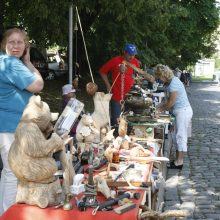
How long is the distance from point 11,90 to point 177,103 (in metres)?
3.70

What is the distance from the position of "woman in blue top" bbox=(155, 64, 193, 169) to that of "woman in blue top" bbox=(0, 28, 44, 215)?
3.33 m

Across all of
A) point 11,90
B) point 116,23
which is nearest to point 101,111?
point 11,90

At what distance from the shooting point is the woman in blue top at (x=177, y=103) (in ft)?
22.5

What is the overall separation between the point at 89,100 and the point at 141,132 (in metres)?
11.1

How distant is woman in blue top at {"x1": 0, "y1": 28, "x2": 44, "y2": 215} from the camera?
3.65 metres

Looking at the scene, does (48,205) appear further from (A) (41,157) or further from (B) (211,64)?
(B) (211,64)

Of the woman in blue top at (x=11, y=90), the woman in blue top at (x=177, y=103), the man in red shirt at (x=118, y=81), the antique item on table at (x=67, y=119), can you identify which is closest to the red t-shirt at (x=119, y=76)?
the man in red shirt at (x=118, y=81)

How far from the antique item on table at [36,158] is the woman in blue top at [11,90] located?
1.98 ft

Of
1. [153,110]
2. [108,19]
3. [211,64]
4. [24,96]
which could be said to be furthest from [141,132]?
[211,64]

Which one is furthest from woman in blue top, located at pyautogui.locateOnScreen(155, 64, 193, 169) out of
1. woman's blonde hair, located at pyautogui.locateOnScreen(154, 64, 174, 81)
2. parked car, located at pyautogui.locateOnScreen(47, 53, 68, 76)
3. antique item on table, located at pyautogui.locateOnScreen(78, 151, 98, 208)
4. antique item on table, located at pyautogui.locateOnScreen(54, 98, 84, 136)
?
parked car, located at pyautogui.locateOnScreen(47, 53, 68, 76)

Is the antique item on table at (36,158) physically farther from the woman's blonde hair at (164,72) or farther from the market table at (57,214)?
the woman's blonde hair at (164,72)

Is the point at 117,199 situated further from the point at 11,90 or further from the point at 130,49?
the point at 130,49

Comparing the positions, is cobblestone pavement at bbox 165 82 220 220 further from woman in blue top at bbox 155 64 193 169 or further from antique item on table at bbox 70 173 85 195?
antique item on table at bbox 70 173 85 195

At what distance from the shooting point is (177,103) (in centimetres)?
696
